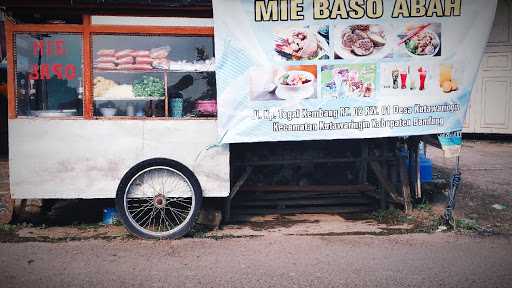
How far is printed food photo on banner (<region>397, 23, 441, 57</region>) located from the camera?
5.18 meters

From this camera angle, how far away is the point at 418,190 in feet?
21.2

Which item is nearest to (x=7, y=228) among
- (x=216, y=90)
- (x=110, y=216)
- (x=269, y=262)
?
(x=110, y=216)

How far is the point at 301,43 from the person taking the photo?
507 centimetres

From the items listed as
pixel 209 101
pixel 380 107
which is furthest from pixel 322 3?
pixel 209 101

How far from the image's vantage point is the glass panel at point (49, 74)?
16.8 ft

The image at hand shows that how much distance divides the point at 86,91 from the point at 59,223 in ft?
5.91

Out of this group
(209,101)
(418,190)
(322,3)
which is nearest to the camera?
(322,3)

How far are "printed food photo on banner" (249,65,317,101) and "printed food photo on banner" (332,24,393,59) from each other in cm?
39

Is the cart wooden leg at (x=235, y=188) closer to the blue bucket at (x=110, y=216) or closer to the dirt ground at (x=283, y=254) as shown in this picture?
the dirt ground at (x=283, y=254)

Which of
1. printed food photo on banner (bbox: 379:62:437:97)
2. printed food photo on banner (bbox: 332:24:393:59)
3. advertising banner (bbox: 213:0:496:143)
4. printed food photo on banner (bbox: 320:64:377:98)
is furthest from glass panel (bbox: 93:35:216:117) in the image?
printed food photo on banner (bbox: 379:62:437:97)

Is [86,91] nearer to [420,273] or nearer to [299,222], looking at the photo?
[299,222]

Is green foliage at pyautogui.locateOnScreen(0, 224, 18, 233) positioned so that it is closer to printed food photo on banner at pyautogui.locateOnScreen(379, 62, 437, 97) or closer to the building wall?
printed food photo on banner at pyautogui.locateOnScreen(379, 62, 437, 97)

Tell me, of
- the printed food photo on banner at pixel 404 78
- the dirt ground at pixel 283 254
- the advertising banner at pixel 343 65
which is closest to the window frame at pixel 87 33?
the advertising banner at pixel 343 65

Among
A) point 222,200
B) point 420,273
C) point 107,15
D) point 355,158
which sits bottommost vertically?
point 420,273
